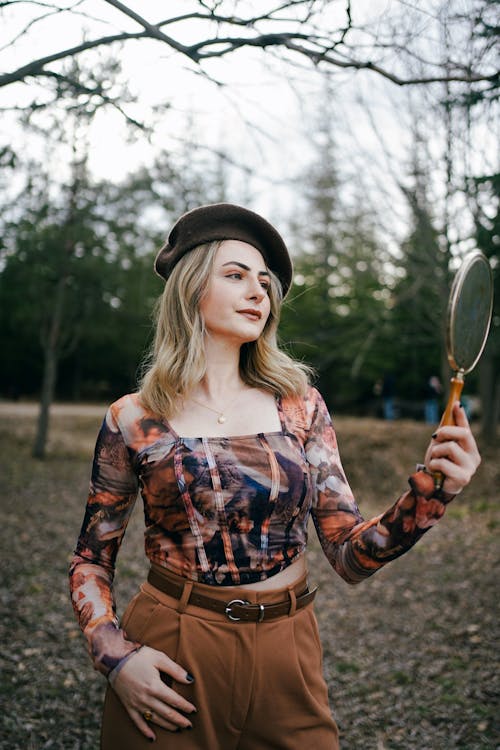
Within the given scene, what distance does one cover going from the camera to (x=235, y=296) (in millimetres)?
2043

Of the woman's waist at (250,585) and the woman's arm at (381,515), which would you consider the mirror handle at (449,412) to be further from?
the woman's waist at (250,585)

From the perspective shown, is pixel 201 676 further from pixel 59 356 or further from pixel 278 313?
pixel 59 356

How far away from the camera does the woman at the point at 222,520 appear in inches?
66.9

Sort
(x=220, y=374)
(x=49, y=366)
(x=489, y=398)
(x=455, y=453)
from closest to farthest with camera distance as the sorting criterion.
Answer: (x=455, y=453) < (x=220, y=374) < (x=49, y=366) < (x=489, y=398)

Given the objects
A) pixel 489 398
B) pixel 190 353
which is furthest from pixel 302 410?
pixel 489 398

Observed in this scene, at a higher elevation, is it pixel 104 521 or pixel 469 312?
pixel 469 312

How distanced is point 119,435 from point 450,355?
99cm

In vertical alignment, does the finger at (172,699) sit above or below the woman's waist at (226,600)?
below

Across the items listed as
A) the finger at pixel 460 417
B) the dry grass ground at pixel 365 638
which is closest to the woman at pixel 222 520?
the finger at pixel 460 417

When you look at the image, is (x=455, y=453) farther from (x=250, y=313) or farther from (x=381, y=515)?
(x=250, y=313)

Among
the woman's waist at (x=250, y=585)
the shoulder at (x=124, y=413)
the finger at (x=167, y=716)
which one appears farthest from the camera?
the shoulder at (x=124, y=413)

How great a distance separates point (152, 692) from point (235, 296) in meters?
1.15

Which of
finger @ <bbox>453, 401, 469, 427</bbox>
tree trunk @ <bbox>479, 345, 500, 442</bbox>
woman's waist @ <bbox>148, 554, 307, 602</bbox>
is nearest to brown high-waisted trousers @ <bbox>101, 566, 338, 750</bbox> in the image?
woman's waist @ <bbox>148, 554, 307, 602</bbox>

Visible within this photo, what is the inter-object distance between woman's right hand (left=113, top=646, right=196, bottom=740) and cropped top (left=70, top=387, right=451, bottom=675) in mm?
51
